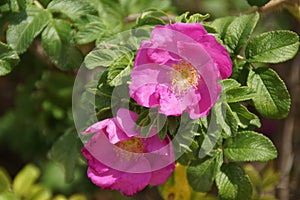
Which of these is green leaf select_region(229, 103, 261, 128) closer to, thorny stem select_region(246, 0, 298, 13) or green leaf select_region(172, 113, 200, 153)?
green leaf select_region(172, 113, 200, 153)

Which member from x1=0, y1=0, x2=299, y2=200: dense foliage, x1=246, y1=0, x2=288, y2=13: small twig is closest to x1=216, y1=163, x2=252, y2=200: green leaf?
x1=0, y1=0, x2=299, y2=200: dense foliage

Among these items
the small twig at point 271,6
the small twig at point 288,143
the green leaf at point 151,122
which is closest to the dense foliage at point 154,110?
the green leaf at point 151,122

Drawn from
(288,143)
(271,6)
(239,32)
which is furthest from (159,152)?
(288,143)

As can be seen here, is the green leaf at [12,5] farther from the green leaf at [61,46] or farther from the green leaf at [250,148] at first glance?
the green leaf at [250,148]

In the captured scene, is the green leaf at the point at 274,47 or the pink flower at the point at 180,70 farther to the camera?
the green leaf at the point at 274,47

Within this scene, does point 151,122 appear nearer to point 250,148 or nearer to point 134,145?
point 134,145

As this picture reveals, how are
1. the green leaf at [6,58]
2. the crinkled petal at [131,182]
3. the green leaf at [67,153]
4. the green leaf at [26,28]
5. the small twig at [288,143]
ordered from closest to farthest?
the crinkled petal at [131,182] → the green leaf at [6,58] → the green leaf at [26,28] → the green leaf at [67,153] → the small twig at [288,143]
